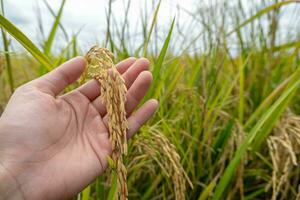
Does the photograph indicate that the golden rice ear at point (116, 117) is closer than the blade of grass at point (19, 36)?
Yes

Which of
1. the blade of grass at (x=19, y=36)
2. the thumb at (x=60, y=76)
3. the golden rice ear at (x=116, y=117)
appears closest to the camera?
the golden rice ear at (x=116, y=117)

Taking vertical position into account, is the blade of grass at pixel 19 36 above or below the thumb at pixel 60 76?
above

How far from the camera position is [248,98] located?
1863 mm

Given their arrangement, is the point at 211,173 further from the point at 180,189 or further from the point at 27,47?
the point at 27,47

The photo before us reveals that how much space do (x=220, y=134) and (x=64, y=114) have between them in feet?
2.24

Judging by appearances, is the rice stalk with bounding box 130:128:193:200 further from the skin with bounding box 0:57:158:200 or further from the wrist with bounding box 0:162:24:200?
the wrist with bounding box 0:162:24:200

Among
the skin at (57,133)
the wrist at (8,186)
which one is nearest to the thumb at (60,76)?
the skin at (57,133)

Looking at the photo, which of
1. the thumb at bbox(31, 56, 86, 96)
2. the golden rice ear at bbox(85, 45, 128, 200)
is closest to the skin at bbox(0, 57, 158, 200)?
the thumb at bbox(31, 56, 86, 96)

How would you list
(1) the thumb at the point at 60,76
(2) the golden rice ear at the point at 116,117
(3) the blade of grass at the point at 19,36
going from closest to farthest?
1. (2) the golden rice ear at the point at 116,117
2. (3) the blade of grass at the point at 19,36
3. (1) the thumb at the point at 60,76

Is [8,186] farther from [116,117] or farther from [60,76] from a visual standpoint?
[116,117]

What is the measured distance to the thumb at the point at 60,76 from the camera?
43.4 inches

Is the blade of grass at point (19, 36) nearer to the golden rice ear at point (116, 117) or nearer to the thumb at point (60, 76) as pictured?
the thumb at point (60, 76)

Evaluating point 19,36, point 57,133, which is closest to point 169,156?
point 57,133

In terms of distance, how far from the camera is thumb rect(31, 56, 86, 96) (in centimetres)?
110
